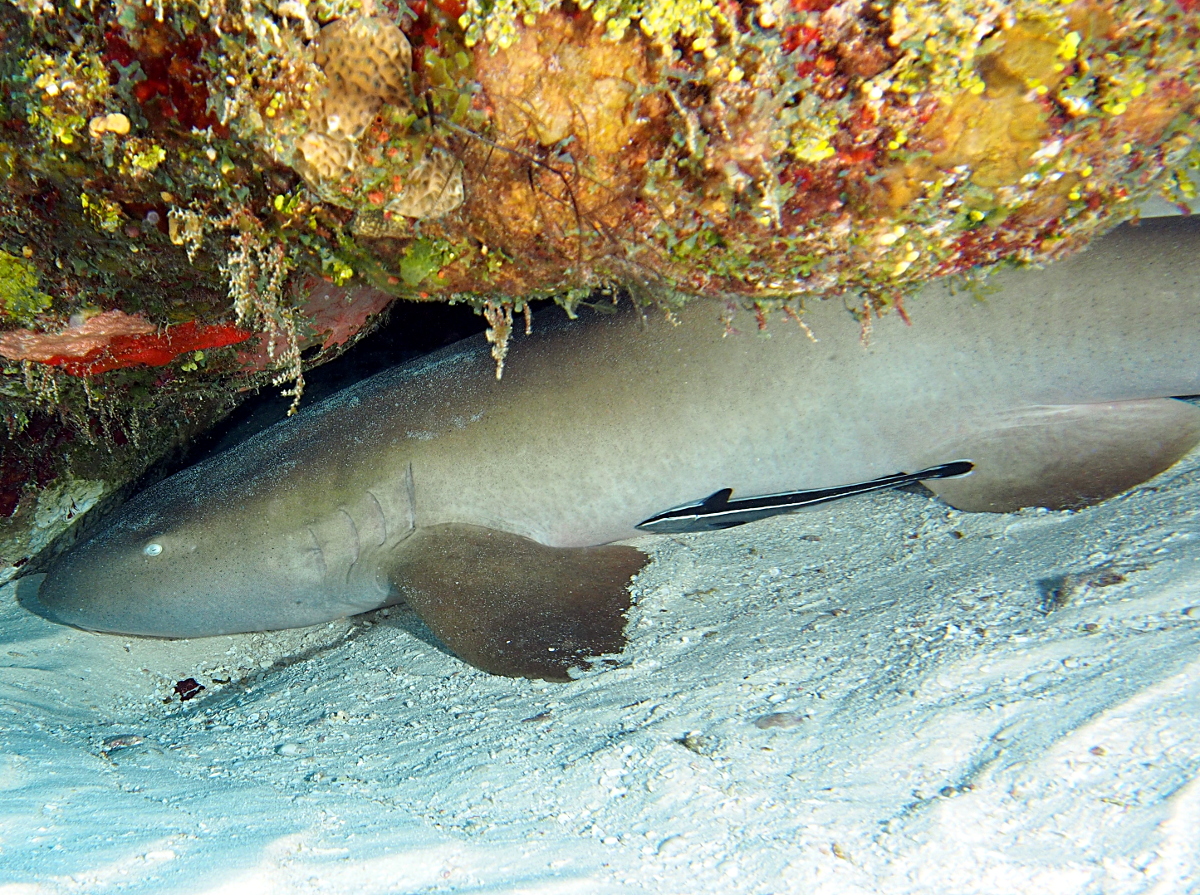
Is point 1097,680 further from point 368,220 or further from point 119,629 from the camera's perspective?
point 119,629

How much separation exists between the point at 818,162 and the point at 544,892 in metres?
1.83

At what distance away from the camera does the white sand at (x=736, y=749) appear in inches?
61.2

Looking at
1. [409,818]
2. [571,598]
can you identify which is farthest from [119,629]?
[409,818]

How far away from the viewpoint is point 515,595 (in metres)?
3.20

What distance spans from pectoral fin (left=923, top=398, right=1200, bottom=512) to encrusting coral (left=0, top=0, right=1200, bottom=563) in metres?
1.49

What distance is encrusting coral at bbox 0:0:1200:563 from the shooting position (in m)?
1.58

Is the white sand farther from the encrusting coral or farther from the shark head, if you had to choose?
the encrusting coral

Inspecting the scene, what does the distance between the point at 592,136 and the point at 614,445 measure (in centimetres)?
206

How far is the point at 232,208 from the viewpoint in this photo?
1.96 metres

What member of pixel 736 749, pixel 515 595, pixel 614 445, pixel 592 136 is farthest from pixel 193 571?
pixel 592 136

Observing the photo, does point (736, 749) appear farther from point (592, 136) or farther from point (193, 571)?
point (193, 571)

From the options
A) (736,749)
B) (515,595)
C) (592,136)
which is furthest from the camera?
(515,595)

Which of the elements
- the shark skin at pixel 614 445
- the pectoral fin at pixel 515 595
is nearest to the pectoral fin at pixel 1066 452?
the shark skin at pixel 614 445

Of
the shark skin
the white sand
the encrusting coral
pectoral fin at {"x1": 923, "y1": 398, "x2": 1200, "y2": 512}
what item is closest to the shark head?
the shark skin
